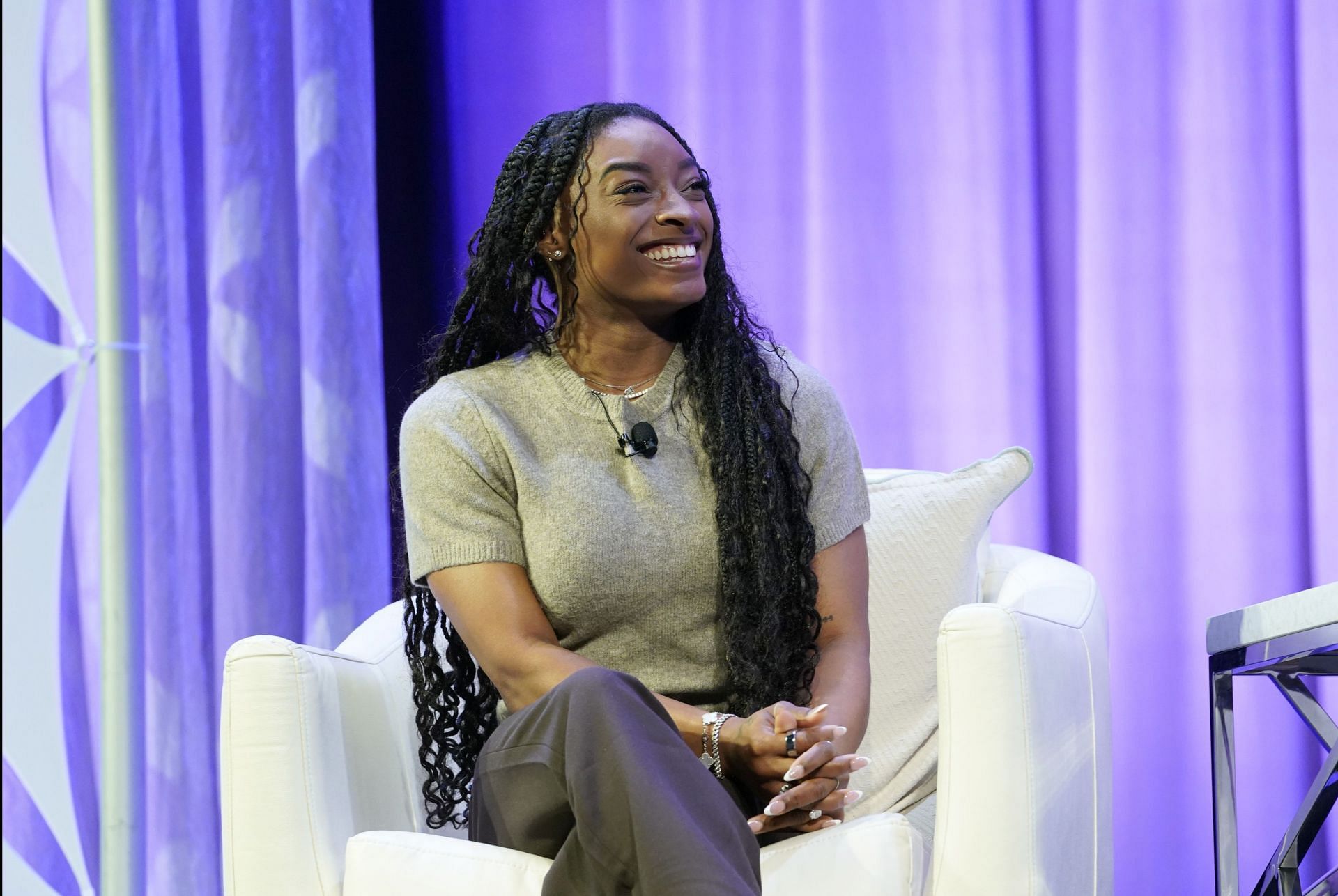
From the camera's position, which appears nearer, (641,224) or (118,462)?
(641,224)

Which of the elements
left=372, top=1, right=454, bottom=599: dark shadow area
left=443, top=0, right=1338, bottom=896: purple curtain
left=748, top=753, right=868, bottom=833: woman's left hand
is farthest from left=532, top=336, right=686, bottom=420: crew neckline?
left=372, top=1, right=454, bottom=599: dark shadow area

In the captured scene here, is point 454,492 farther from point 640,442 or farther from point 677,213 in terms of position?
point 677,213

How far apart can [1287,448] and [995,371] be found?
1.34ft

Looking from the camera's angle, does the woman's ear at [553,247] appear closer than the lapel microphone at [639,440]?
No

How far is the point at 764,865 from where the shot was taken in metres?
1.20

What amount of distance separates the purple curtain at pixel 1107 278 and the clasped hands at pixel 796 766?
0.80m

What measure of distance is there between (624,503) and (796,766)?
38cm

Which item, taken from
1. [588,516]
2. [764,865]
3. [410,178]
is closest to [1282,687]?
[764,865]

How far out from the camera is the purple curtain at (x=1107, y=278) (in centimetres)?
200

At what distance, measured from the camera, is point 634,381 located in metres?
1.62

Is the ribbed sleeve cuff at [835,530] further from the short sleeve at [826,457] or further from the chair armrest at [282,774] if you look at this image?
the chair armrest at [282,774]

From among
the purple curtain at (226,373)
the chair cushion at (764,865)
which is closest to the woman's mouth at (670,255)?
the chair cushion at (764,865)

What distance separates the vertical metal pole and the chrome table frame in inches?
66.1

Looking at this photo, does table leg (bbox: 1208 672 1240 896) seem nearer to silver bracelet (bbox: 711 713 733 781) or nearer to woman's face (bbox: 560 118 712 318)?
silver bracelet (bbox: 711 713 733 781)
